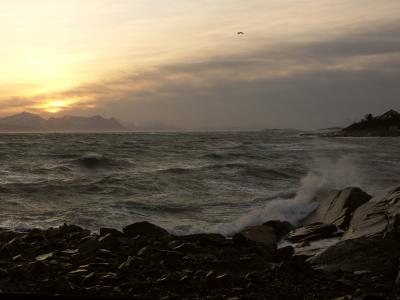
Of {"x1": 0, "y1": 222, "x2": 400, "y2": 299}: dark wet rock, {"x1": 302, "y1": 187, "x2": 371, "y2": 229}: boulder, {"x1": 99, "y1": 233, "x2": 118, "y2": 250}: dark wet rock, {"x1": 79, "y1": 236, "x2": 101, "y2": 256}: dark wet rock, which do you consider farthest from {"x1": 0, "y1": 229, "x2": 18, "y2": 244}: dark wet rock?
{"x1": 302, "y1": 187, "x2": 371, "y2": 229}: boulder

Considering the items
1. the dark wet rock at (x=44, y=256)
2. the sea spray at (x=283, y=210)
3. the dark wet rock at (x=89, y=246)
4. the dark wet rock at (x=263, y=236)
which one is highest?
the dark wet rock at (x=89, y=246)

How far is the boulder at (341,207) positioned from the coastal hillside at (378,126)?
340 ft

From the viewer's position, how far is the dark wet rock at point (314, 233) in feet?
34.8

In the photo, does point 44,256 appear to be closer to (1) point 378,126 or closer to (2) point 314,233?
(2) point 314,233

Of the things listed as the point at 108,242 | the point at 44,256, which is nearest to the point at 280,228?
the point at 108,242

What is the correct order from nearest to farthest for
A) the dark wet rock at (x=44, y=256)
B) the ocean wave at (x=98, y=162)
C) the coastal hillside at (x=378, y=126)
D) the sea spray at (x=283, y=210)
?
the dark wet rock at (x=44, y=256)
the sea spray at (x=283, y=210)
the ocean wave at (x=98, y=162)
the coastal hillside at (x=378, y=126)

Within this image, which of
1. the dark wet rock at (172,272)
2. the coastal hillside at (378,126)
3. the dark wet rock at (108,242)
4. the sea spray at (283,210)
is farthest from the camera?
the coastal hillside at (378,126)

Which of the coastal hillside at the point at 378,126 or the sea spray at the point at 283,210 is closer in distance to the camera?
the sea spray at the point at 283,210

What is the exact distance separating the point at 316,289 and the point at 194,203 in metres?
11.0

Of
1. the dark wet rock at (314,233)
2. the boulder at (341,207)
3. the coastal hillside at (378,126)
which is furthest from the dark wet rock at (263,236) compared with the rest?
the coastal hillside at (378,126)

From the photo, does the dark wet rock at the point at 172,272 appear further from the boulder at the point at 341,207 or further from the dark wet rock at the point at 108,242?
the boulder at the point at 341,207

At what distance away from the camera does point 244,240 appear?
9211 millimetres

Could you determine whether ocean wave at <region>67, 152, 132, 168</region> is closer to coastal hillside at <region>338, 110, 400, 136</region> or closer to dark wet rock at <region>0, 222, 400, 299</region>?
dark wet rock at <region>0, 222, 400, 299</region>

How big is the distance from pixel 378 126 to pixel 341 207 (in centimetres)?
11448
